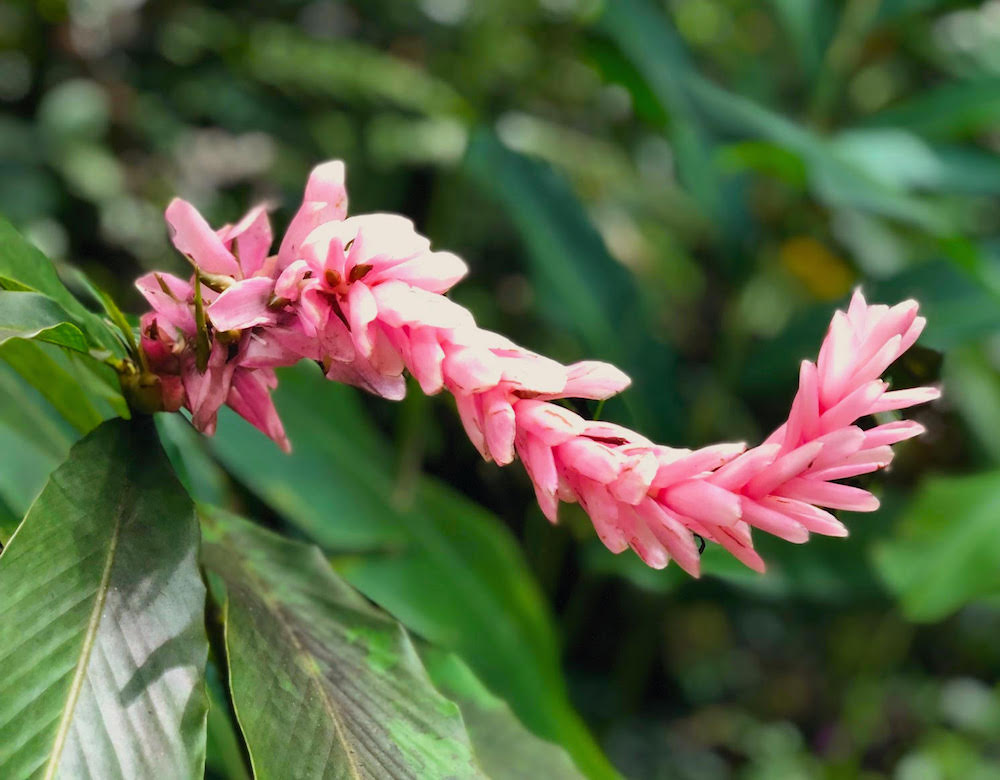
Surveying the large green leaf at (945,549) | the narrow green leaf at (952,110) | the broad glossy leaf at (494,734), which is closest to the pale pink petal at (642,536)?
the broad glossy leaf at (494,734)

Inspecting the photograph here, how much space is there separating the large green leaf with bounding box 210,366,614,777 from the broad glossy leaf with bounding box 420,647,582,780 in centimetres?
30

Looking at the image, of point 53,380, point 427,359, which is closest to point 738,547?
A: point 427,359

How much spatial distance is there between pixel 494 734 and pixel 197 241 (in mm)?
303

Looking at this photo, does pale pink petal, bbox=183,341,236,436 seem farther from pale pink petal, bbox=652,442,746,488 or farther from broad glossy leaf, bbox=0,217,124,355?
pale pink petal, bbox=652,442,746,488

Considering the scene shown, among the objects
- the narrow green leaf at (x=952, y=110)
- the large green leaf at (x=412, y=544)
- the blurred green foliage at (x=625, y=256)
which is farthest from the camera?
the narrow green leaf at (x=952, y=110)

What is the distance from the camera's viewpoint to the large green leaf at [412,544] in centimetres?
86

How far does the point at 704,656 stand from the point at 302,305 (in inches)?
70.1

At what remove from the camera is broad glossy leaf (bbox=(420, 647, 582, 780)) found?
0.47 meters

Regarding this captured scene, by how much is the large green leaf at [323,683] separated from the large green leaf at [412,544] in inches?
15.2

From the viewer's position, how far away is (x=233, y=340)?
351 millimetres

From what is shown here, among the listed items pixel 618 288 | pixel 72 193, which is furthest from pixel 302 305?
pixel 72 193

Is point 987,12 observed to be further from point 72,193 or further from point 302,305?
point 302,305

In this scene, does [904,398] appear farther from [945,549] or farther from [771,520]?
[945,549]

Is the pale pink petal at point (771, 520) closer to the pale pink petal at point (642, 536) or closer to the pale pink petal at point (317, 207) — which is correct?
the pale pink petal at point (642, 536)
